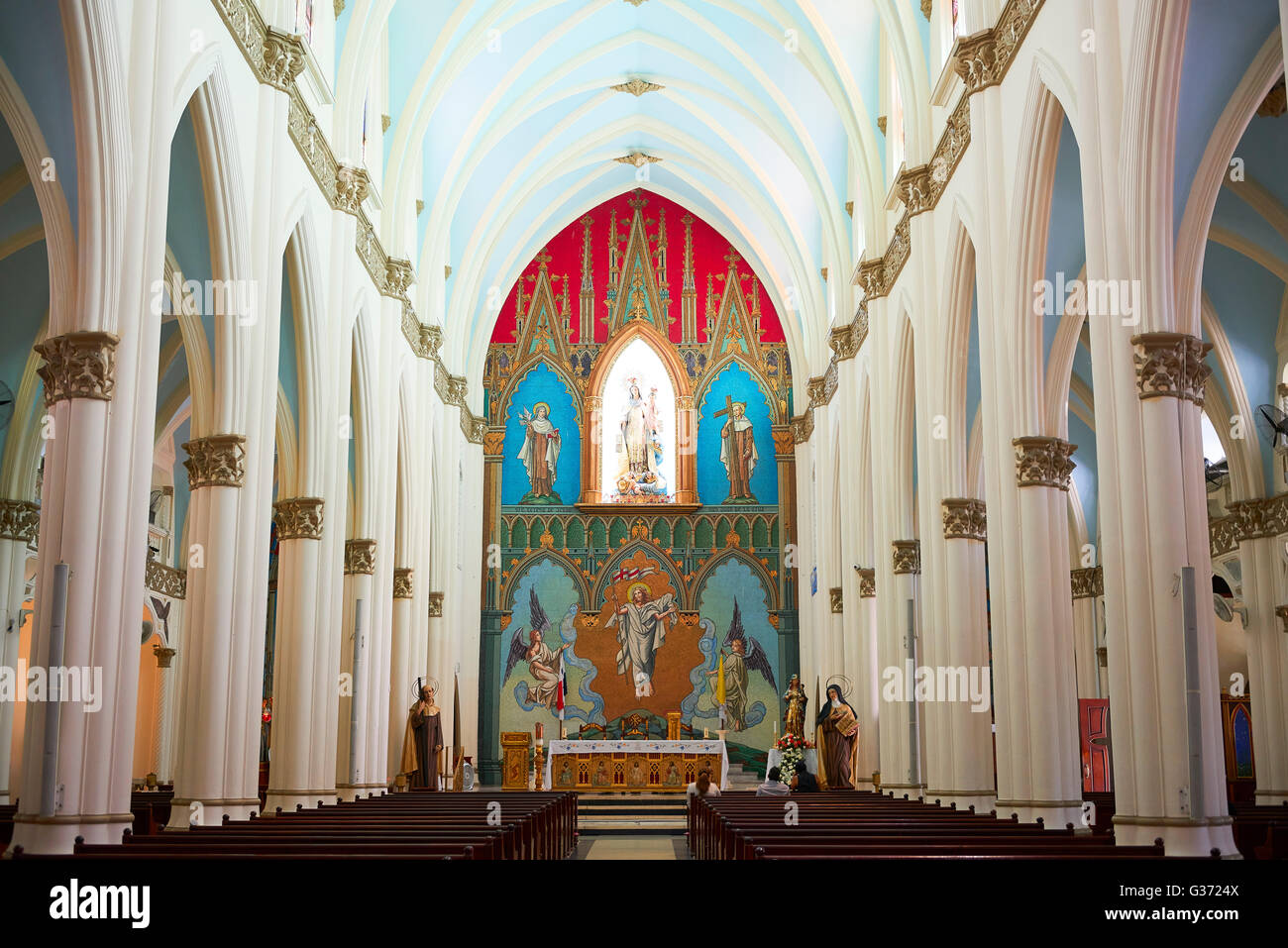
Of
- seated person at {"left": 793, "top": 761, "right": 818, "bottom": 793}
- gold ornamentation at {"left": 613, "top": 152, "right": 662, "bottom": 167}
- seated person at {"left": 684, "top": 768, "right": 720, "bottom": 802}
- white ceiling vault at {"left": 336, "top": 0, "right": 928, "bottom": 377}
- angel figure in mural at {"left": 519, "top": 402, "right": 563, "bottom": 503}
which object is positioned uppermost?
gold ornamentation at {"left": 613, "top": 152, "right": 662, "bottom": 167}

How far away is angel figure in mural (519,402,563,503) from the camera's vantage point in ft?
111

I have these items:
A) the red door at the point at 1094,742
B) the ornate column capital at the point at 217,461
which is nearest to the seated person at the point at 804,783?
the red door at the point at 1094,742

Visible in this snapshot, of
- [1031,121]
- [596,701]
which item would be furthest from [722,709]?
[1031,121]

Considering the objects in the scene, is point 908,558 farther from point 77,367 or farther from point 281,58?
point 77,367

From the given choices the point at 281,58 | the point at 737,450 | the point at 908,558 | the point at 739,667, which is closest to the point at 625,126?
the point at 737,450

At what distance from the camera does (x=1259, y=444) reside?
21.4 metres

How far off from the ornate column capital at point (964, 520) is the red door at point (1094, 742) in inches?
201

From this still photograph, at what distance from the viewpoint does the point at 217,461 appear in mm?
14195

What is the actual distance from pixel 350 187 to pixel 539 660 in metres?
16.3

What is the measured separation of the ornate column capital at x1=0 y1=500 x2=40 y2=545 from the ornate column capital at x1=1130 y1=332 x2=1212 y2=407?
17.0m

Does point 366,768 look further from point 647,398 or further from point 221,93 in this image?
point 647,398

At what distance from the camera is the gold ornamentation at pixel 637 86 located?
28.5 meters

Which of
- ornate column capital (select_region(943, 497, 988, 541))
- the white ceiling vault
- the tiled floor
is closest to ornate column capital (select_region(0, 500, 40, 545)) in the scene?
the white ceiling vault

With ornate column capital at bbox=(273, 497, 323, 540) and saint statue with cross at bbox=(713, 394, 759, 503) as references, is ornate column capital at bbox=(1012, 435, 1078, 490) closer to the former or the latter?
ornate column capital at bbox=(273, 497, 323, 540)
